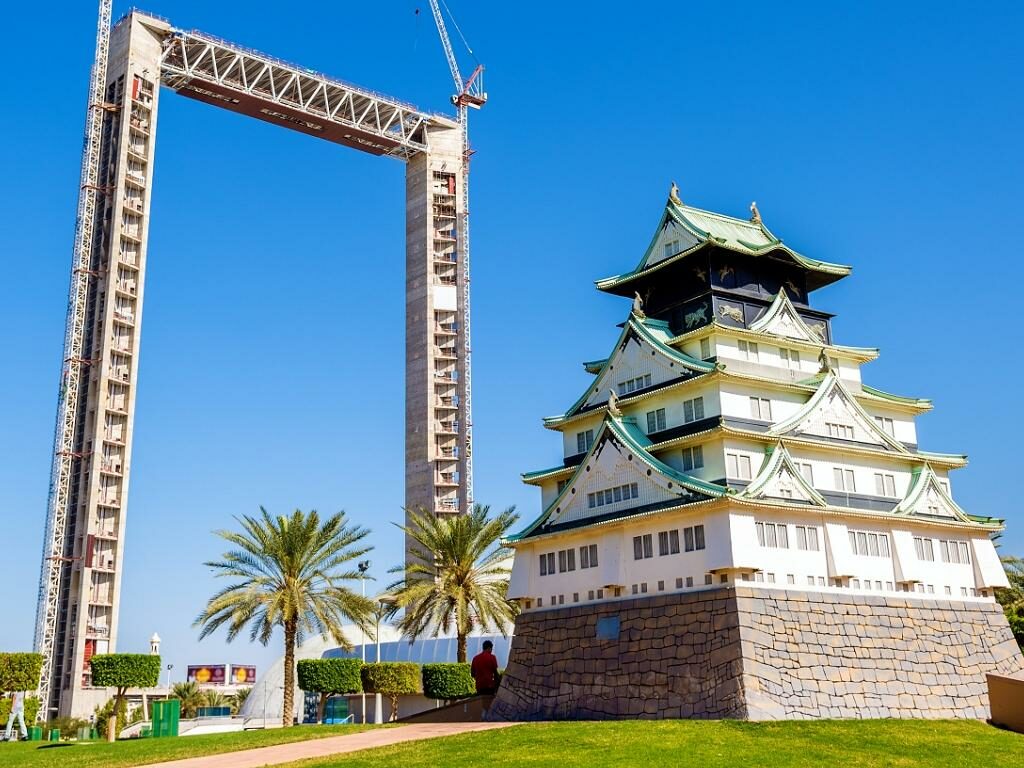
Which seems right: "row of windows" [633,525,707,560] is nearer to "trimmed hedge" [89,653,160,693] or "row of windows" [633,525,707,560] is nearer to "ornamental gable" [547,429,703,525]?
"ornamental gable" [547,429,703,525]

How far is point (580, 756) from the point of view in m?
28.0

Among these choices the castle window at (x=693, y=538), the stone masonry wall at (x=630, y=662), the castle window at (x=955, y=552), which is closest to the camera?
the stone masonry wall at (x=630, y=662)

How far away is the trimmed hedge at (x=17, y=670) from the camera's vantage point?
54094 millimetres

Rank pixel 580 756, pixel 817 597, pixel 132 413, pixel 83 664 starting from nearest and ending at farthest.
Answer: pixel 580 756
pixel 817 597
pixel 83 664
pixel 132 413

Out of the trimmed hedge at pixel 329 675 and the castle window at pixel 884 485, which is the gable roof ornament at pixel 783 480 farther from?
the trimmed hedge at pixel 329 675

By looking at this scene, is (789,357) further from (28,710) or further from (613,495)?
(28,710)

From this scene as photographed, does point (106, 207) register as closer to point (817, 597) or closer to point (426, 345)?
point (426, 345)

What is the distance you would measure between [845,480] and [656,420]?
809cm

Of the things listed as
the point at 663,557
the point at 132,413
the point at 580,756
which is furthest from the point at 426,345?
the point at 580,756

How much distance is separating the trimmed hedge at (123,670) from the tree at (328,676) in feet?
24.8

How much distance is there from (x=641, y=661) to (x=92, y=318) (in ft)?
186

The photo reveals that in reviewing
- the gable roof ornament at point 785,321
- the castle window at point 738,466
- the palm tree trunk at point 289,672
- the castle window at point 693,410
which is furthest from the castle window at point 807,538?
the palm tree trunk at point 289,672

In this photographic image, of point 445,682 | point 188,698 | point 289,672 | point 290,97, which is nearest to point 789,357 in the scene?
point 445,682

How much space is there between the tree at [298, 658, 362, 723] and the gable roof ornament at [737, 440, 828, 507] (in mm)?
26156
